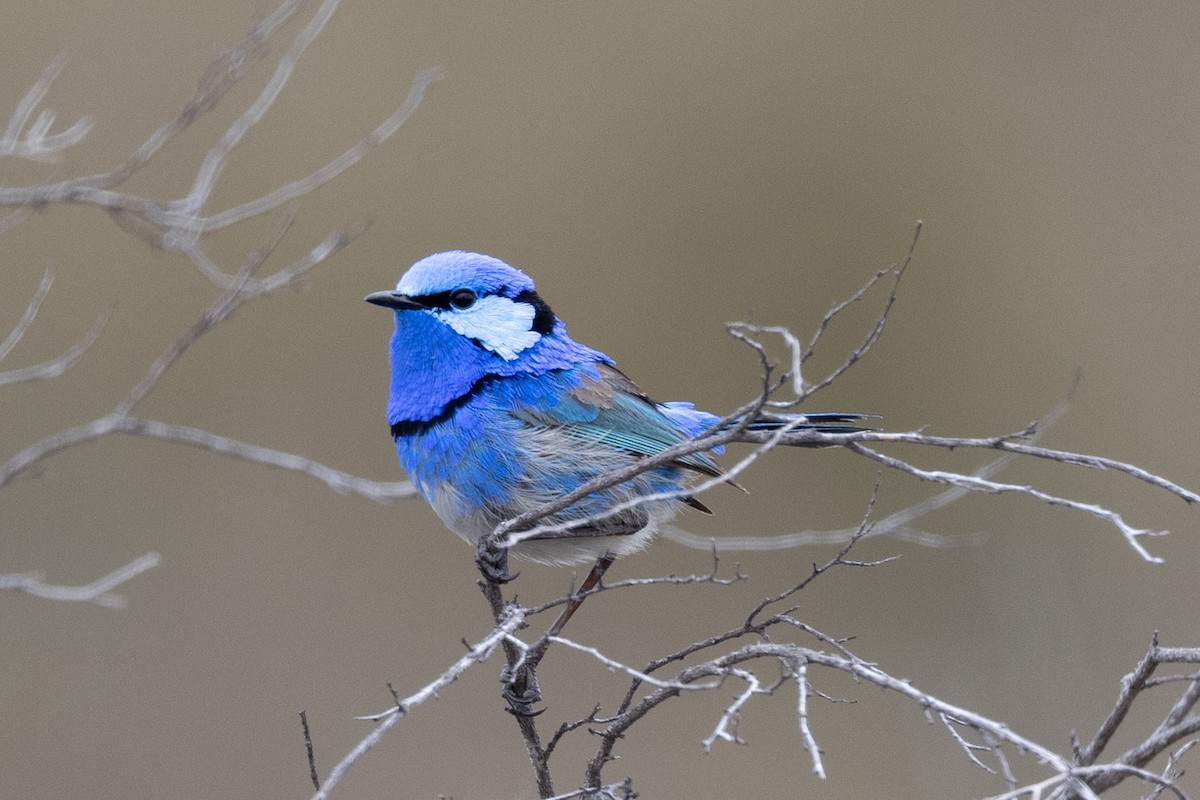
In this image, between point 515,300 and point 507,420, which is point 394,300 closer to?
point 515,300

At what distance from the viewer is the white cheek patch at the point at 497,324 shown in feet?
11.2

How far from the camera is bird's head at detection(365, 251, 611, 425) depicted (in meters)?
3.38

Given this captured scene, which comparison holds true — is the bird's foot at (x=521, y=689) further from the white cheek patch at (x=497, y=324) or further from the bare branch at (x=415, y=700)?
the white cheek patch at (x=497, y=324)

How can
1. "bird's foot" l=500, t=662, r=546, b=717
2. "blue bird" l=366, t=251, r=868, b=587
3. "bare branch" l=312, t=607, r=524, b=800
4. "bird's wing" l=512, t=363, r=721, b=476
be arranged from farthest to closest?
"bird's wing" l=512, t=363, r=721, b=476 < "blue bird" l=366, t=251, r=868, b=587 < "bird's foot" l=500, t=662, r=546, b=717 < "bare branch" l=312, t=607, r=524, b=800

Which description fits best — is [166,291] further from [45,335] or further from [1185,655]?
[1185,655]

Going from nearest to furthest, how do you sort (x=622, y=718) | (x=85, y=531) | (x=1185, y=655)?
(x=1185, y=655)
(x=622, y=718)
(x=85, y=531)

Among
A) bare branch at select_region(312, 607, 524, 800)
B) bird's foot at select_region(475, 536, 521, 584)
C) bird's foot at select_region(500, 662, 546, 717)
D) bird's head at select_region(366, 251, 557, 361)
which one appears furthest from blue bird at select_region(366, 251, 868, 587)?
bare branch at select_region(312, 607, 524, 800)

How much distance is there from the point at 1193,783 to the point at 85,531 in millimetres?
5120

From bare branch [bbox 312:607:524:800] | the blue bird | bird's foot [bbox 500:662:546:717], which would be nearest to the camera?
bare branch [bbox 312:607:524:800]

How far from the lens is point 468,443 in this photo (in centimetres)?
330

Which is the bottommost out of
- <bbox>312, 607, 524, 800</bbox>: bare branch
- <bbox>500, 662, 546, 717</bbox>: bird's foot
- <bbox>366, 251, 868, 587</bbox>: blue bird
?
<bbox>312, 607, 524, 800</bbox>: bare branch

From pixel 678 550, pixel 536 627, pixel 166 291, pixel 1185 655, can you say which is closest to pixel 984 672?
pixel 678 550

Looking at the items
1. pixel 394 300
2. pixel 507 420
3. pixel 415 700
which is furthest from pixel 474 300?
pixel 415 700

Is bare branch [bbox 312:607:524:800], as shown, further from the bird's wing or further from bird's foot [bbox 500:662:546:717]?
the bird's wing
